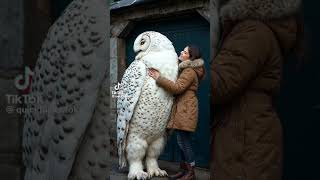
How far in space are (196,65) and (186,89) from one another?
0.09m

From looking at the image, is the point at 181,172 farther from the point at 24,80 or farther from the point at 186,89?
the point at 24,80

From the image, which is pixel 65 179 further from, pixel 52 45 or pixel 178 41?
pixel 178 41

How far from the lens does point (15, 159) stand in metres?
0.99

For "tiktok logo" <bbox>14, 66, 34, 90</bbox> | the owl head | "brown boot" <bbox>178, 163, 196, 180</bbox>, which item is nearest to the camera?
"tiktok logo" <bbox>14, 66, 34, 90</bbox>

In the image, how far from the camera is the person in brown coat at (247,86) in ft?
4.48

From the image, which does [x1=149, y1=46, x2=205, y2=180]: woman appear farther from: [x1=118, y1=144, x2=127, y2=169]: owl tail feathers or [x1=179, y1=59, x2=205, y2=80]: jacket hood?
[x1=118, y1=144, x2=127, y2=169]: owl tail feathers

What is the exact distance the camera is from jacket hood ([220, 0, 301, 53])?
4.63 feet

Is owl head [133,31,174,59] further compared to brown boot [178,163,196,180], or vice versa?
brown boot [178,163,196,180]

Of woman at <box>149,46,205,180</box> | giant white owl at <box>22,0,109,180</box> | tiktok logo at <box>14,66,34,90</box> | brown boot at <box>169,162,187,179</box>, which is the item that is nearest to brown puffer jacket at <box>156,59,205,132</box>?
woman at <box>149,46,205,180</box>

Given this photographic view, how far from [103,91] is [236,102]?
0.55m

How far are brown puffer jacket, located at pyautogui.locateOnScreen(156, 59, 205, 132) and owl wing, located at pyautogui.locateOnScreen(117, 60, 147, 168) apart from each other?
8cm

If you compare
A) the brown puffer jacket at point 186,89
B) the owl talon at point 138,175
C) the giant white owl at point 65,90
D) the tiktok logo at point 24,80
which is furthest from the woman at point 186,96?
the tiktok logo at point 24,80

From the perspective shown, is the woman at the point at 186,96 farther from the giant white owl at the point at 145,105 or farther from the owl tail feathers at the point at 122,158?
the owl tail feathers at the point at 122,158

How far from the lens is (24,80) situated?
0.96 meters
